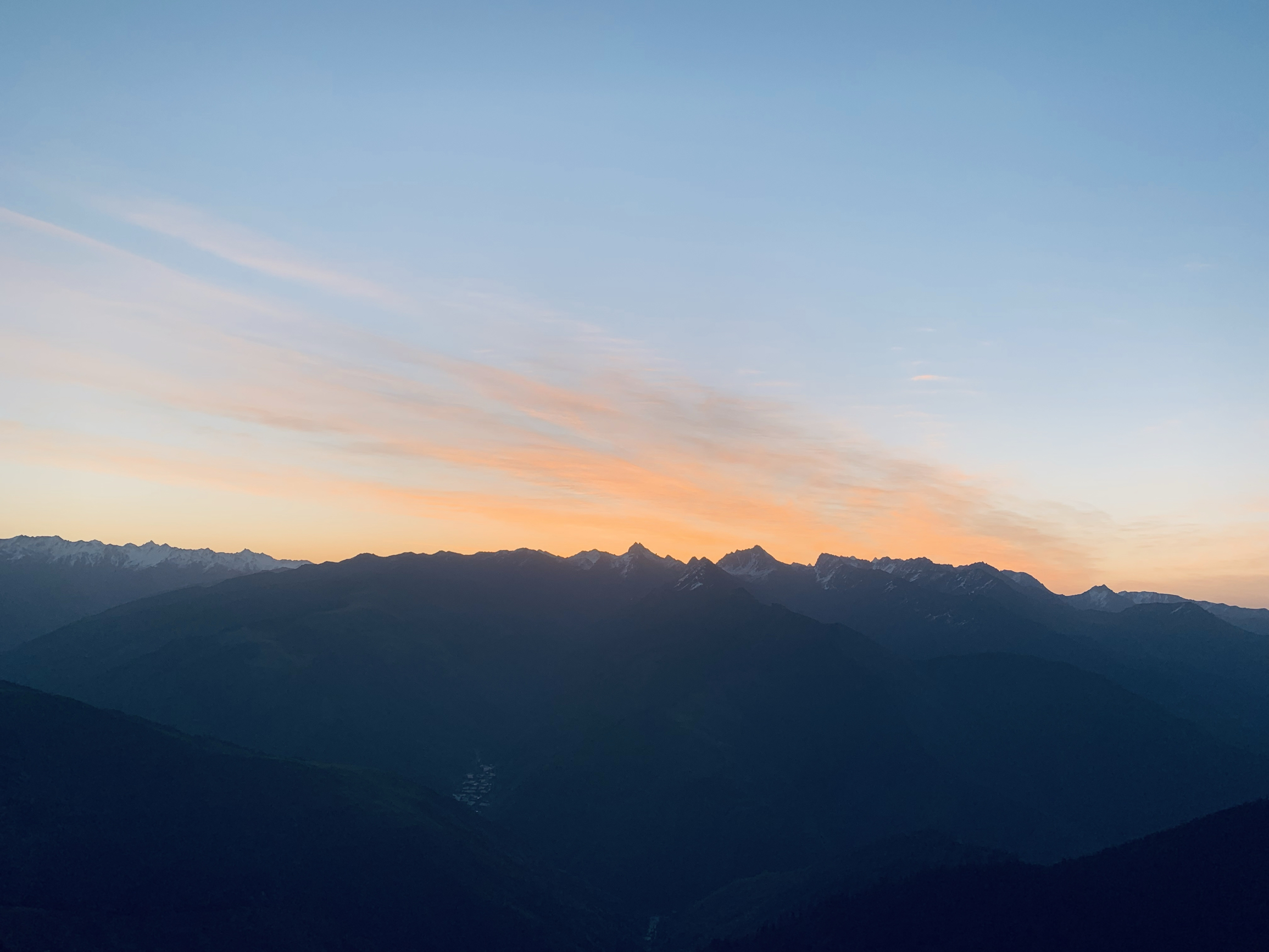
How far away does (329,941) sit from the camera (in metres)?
195

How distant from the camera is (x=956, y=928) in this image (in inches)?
7618

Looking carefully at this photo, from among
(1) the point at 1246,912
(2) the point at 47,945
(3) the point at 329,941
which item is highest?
A: (1) the point at 1246,912

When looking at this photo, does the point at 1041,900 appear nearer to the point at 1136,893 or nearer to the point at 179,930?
the point at 1136,893

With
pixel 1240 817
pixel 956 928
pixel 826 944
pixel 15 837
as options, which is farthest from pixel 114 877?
pixel 1240 817

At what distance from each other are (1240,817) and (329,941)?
23438 centimetres

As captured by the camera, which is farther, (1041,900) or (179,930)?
(1041,900)

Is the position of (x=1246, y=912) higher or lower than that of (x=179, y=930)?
higher

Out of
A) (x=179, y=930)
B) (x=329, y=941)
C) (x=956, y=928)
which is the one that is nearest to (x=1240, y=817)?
(x=956, y=928)

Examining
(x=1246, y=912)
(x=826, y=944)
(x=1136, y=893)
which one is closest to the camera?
(x=1246, y=912)

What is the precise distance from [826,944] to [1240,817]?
112m

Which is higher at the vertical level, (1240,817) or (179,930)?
(1240,817)

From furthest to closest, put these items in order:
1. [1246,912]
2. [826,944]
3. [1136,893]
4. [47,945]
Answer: [826,944] < [1136,893] < [1246,912] < [47,945]

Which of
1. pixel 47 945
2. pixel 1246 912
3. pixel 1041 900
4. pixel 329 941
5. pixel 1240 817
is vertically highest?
pixel 1240 817

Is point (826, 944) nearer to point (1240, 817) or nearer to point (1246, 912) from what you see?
point (1246, 912)
